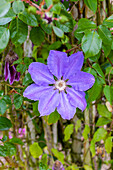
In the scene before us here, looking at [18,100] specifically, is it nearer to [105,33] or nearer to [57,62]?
[57,62]

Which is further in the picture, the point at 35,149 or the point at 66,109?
the point at 35,149

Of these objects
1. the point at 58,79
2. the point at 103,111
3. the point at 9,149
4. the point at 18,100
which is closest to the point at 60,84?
the point at 58,79

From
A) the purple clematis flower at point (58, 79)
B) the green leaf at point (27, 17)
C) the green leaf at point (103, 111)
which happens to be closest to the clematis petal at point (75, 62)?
the purple clematis flower at point (58, 79)

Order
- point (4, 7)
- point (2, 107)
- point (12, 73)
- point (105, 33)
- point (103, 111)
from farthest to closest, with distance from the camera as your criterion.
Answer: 1. point (103, 111)
2. point (12, 73)
3. point (2, 107)
4. point (105, 33)
5. point (4, 7)

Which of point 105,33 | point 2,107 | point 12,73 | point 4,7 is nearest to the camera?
point 4,7

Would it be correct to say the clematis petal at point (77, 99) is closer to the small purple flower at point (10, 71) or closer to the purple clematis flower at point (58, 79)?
the purple clematis flower at point (58, 79)

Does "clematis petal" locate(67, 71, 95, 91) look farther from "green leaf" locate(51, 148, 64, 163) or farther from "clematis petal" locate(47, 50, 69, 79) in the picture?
"green leaf" locate(51, 148, 64, 163)

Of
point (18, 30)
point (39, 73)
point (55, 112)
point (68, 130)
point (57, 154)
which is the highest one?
point (18, 30)

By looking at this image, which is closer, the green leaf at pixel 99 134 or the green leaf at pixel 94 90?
the green leaf at pixel 94 90
